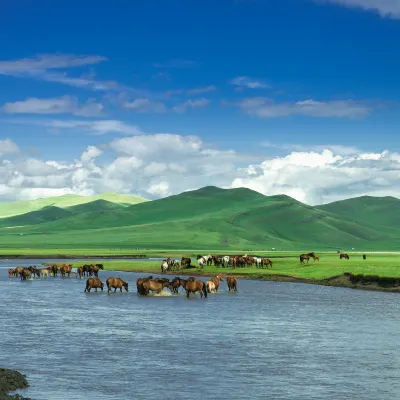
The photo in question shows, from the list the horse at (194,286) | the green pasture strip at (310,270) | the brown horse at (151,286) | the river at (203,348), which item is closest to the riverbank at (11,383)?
the river at (203,348)

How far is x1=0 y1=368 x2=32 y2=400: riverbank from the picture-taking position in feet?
66.1

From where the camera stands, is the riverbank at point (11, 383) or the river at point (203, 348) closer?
the riverbank at point (11, 383)

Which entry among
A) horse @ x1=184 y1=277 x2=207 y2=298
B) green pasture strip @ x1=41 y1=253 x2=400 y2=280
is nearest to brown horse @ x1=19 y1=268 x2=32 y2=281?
green pasture strip @ x1=41 y1=253 x2=400 y2=280

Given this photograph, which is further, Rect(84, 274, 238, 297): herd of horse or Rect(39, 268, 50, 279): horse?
Rect(39, 268, 50, 279): horse

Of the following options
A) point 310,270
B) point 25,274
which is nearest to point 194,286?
point 310,270

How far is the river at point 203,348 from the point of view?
22.3 m

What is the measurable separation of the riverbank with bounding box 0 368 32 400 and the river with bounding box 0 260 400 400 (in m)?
0.43

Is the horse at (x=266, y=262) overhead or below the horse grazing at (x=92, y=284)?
overhead

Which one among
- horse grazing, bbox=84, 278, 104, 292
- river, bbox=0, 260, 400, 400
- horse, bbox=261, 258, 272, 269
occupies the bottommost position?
river, bbox=0, 260, 400, 400

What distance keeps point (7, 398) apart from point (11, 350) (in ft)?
30.6

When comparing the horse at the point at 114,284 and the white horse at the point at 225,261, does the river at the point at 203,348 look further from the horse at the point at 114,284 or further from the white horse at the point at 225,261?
the white horse at the point at 225,261

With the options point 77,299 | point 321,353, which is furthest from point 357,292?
point 321,353

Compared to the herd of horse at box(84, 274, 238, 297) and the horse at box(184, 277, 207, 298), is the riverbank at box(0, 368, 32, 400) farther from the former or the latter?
the herd of horse at box(84, 274, 238, 297)

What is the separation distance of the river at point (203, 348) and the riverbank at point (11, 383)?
43 centimetres
